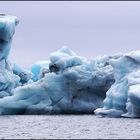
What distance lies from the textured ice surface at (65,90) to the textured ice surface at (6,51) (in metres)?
1.57

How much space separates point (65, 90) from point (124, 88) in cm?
206

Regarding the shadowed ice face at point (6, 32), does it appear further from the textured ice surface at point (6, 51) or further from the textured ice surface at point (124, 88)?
the textured ice surface at point (124, 88)

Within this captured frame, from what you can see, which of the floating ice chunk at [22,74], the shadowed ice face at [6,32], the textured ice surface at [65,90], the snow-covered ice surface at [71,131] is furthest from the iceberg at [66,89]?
the floating ice chunk at [22,74]

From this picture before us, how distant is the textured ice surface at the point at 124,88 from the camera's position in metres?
10.3

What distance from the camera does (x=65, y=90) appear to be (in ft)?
40.9

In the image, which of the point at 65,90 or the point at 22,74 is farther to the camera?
the point at 22,74

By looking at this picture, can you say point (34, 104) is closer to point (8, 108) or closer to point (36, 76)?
point (8, 108)

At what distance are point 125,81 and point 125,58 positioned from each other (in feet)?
1.67

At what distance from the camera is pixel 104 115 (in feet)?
35.9

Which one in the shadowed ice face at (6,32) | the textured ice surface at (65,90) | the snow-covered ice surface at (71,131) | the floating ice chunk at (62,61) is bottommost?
the snow-covered ice surface at (71,131)

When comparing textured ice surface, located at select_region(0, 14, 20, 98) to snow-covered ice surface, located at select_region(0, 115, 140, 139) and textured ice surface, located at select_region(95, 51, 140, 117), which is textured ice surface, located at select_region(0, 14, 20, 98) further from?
snow-covered ice surface, located at select_region(0, 115, 140, 139)

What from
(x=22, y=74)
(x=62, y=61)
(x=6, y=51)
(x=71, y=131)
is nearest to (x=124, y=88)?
(x=62, y=61)

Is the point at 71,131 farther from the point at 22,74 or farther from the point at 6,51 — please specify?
the point at 22,74

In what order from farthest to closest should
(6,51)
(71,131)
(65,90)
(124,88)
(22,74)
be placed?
(22,74) → (6,51) → (65,90) → (124,88) → (71,131)
